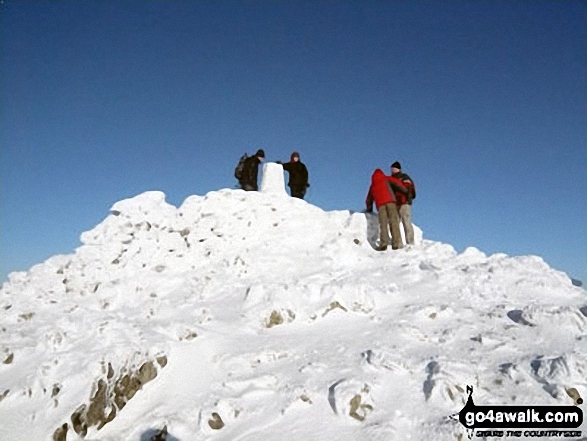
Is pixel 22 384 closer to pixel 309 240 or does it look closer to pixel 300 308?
pixel 300 308

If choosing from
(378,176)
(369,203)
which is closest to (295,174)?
(369,203)

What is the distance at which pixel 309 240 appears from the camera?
13.2 m

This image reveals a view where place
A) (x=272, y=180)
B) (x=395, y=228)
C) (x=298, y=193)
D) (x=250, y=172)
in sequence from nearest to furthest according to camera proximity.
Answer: (x=395, y=228) → (x=272, y=180) → (x=250, y=172) → (x=298, y=193)

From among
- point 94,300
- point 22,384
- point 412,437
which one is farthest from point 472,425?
point 94,300

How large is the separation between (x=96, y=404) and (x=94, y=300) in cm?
434

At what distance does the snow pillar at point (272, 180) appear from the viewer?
52.4 feet

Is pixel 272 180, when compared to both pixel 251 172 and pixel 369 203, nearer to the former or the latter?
pixel 251 172

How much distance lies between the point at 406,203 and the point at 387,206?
2.57ft

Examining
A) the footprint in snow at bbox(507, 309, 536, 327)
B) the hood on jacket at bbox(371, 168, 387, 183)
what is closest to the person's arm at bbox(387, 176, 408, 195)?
the hood on jacket at bbox(371, 168, 387, 183)

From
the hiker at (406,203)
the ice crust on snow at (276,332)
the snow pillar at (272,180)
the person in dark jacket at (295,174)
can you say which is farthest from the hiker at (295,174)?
the hiker at (406,203)

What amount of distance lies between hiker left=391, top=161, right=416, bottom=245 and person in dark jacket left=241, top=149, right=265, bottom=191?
5.87m

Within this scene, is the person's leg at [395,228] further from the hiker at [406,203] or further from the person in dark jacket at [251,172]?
the person in dark jacket at [251,172]

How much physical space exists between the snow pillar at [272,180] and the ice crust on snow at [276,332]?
245cm

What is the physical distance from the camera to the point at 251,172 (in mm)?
16812
